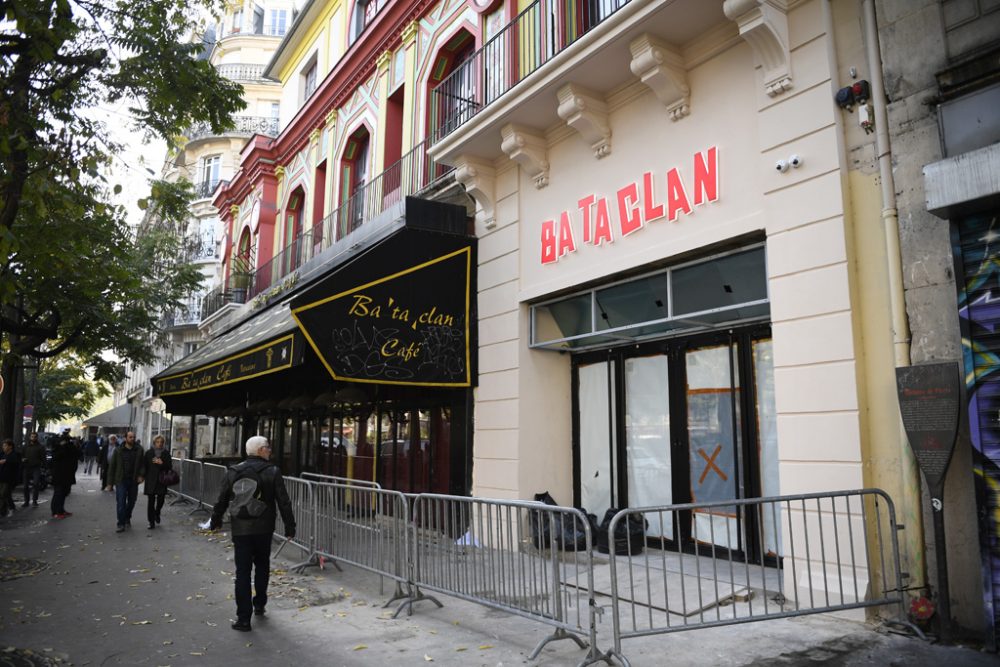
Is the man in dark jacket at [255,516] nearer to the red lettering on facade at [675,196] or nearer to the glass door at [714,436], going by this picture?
the glass door at [714,436]

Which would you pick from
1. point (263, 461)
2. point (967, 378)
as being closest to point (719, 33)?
point (967, 378)

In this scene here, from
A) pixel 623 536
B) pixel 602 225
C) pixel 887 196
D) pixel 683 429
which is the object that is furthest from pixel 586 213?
pixel 623 536

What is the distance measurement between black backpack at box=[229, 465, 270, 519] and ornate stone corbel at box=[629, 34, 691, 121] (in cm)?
569

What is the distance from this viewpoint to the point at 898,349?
518cm

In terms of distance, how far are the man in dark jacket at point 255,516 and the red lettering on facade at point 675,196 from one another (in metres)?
4.80

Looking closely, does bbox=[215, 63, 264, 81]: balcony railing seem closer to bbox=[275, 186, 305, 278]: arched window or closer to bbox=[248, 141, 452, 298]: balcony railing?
bbox=[275, 186, 305, 278]: arched window

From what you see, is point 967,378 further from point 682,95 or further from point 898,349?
point 682,95

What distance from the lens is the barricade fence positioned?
4824 millimetres

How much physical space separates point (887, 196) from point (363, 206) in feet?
36.5

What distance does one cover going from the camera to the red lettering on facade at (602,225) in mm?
8109

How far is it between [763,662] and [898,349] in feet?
8.33

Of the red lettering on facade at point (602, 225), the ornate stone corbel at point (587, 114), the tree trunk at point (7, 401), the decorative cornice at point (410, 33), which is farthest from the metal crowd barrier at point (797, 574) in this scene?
the tree trunk at point (7, 401)

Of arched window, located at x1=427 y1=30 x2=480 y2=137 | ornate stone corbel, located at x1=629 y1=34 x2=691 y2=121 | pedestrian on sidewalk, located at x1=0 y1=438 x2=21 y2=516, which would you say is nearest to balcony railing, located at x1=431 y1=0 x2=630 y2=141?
arched window, located at x1=427 y1=30 x2=480 y2=137

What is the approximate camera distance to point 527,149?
30.0 feet
